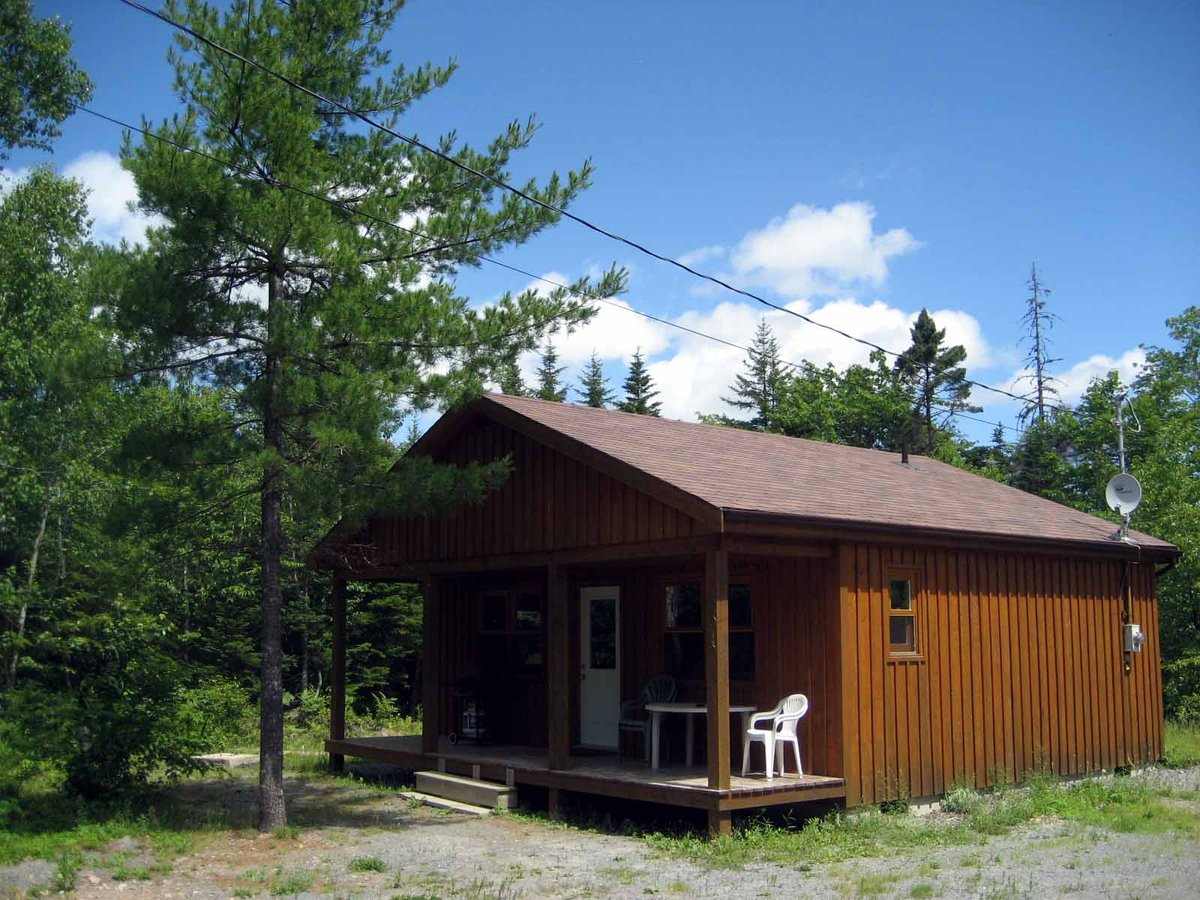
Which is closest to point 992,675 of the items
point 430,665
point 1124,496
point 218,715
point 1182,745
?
point 1124,496

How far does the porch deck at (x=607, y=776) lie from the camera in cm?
1012

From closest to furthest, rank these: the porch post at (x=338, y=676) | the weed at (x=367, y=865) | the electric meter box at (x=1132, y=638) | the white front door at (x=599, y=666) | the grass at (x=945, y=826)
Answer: the weed at (x=367, y=865) < the grass at (x=945, y=826) < the white front door at (x=599, y=666) < the electric meter box at (x=1132, y=638) < the porch post at (x=338, y=676)

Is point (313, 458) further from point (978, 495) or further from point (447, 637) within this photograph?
point (978, 495)

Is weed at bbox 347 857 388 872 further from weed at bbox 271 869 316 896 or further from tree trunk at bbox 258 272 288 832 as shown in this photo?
tree trunk at bbox 258 272 288 832

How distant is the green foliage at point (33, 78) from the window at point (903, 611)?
13.3 m

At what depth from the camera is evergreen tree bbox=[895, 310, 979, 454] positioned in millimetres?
45250

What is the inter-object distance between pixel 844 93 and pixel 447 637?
8983 millimetres

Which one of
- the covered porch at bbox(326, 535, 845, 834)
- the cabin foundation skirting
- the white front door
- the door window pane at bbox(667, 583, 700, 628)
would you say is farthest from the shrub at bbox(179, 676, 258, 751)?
the door window pane at bbox(667, 583, 700, 628)

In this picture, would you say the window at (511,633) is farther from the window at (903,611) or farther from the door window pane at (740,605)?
the window at (903,611)

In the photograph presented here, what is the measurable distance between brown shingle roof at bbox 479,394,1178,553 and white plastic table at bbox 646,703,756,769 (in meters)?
2.18

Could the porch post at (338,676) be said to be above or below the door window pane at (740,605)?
below

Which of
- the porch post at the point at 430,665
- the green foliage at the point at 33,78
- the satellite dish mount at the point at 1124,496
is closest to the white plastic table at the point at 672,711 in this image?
the porch post at the point at 430,665

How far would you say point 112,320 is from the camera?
34.3 feet

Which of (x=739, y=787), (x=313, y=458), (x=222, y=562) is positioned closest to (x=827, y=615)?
(x=739, y=787)
